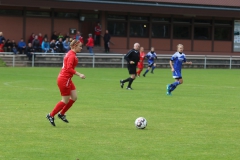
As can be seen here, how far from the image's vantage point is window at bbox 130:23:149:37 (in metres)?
50.6

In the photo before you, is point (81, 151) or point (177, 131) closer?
point (81, 151)

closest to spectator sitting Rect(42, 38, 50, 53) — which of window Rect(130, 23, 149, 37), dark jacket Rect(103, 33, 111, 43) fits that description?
dark jacket Rect(103, 33, 111, 43)

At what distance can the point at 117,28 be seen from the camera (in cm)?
5009

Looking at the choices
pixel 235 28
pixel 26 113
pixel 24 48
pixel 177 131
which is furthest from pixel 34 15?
pixel 177 131

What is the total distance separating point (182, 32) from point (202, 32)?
2.03 meters

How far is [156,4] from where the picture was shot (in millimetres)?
49062

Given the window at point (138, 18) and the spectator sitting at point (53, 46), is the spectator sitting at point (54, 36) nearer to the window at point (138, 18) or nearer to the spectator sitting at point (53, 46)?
the spectator sitting at point (53, 46)

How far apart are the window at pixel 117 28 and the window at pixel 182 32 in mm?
5227

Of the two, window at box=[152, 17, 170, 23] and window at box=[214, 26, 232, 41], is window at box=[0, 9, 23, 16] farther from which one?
window at box=[214, 26, 232, 41]

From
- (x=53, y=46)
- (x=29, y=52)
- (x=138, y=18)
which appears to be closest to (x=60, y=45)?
(x=53, y=46)

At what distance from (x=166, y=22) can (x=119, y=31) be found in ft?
14.9

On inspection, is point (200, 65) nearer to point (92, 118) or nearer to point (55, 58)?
point (55, 58)

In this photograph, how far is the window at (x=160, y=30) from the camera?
51.7m

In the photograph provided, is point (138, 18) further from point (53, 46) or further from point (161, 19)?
point (53, 46)
